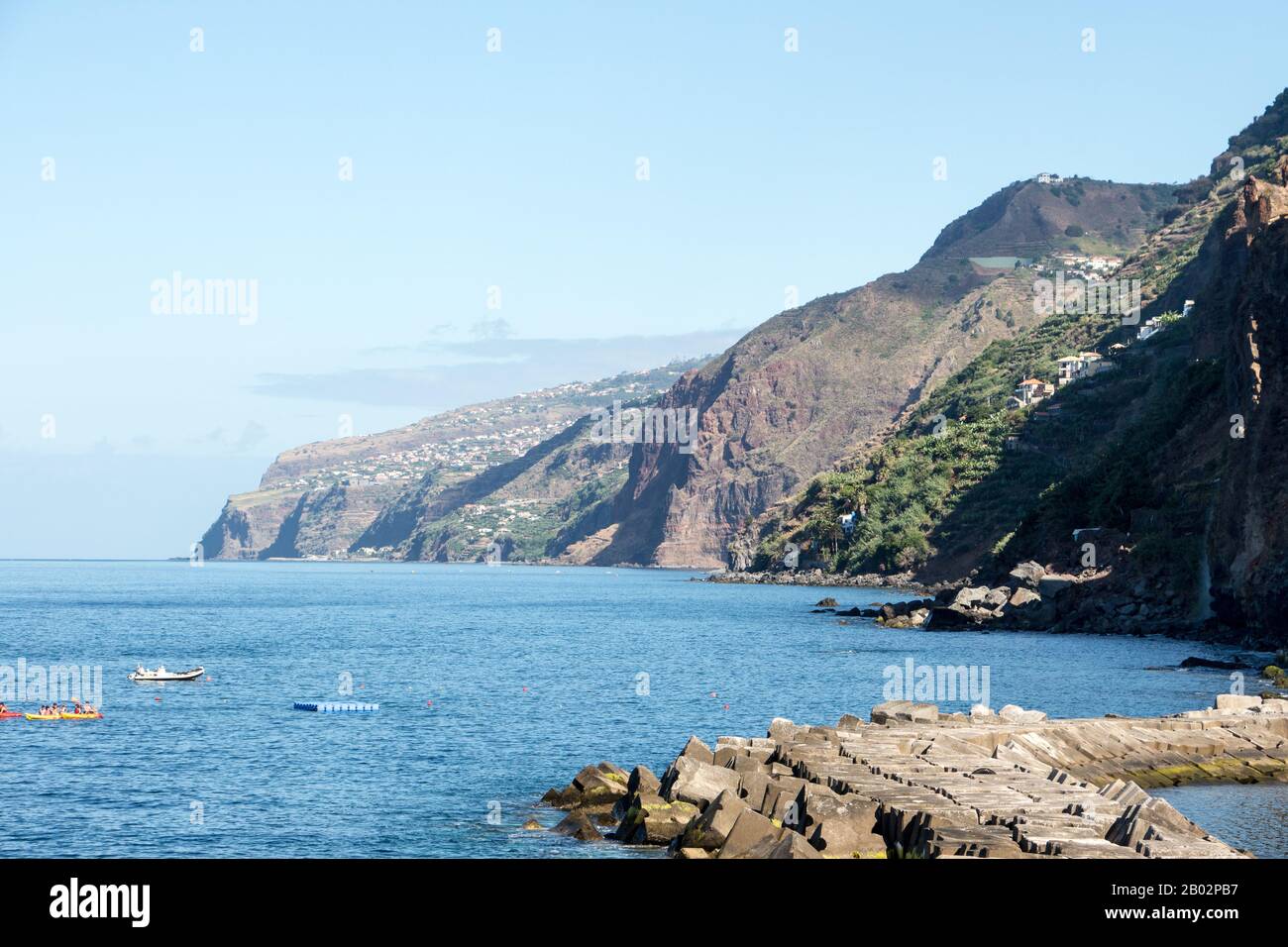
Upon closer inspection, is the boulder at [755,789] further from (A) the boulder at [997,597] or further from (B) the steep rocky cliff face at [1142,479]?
(A) the boulder at [997,597]

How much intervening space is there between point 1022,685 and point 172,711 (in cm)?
3907

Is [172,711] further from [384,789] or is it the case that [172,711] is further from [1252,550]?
[1252,550]

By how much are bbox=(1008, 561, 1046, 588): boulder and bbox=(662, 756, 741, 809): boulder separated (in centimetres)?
8249

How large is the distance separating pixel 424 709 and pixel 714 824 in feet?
118

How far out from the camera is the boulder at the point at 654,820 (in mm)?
30984

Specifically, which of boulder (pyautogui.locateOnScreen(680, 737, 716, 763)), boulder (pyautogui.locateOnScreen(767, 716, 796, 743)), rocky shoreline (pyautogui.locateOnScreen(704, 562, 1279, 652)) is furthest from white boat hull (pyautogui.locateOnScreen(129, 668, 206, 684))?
rocky shoreline (pyautogui.locateOnScreen(704, 562, 1279, 652))

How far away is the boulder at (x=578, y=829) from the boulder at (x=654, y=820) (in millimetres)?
574

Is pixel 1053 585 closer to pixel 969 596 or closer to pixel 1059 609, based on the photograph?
pixel 1059 609

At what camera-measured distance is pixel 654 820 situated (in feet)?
102

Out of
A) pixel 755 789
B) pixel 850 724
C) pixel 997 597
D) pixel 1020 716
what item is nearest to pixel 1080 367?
pixel 997 597
